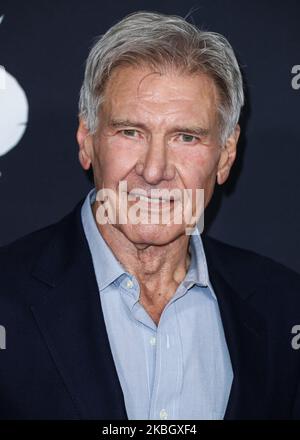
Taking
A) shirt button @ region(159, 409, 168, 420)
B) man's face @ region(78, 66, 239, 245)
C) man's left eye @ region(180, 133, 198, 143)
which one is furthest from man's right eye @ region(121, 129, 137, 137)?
shirt button @ region(159, 409, 168, 420)

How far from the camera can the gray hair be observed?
1513 millimetres

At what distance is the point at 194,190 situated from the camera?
5.16ft

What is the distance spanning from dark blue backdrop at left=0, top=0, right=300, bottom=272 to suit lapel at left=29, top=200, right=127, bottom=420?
34cm

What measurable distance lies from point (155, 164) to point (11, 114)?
0.55 meters

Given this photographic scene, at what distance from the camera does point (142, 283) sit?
1.65 metres

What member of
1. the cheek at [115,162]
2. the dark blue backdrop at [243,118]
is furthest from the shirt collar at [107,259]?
the dark blue backdrop at [243,118]

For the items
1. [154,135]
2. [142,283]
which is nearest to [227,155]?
[154,135]

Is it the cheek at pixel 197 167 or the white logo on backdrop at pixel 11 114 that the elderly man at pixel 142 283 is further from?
the white logo on backdrop at pixel 11 114

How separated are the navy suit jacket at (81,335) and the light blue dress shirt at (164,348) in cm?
3

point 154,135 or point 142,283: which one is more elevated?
point 154,135

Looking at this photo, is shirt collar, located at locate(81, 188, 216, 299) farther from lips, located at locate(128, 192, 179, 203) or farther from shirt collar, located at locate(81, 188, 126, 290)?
lips, located at locate(128, 192, 179, 203)

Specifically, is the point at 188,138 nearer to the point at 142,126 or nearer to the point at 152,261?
the point at 142,126

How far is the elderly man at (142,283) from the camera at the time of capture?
1.44 m
